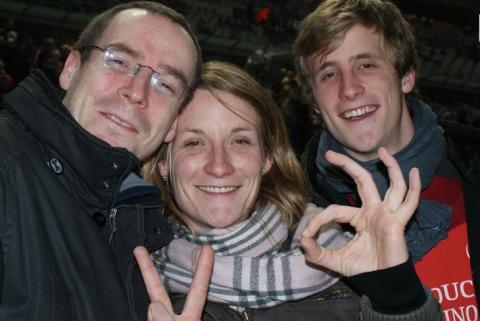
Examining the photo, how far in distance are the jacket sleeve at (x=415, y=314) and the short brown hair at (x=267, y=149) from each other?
0.61 meters

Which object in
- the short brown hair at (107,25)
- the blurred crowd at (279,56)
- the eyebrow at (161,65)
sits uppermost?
the short brown hair at (107,25)

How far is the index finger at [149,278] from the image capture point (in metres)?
1.77

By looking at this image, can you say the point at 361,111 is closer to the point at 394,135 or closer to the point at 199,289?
the point at 394,135

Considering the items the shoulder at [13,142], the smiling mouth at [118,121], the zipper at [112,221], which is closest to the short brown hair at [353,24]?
the smiling mouth at [118,121]

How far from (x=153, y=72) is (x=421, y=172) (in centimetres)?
125

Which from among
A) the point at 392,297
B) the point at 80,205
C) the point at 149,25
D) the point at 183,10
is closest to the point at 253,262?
the point at 392,297

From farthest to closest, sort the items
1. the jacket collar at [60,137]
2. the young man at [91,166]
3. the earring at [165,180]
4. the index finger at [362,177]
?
1. the earring at [165,180]
2. the index finger at [362,177]
3. the jacket collar at [60,137]
4. the young man at [91,166]

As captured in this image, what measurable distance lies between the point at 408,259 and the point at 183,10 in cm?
1778

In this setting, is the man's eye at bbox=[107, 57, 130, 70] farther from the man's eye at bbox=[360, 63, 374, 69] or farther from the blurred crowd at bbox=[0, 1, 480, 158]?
the blurred crowd at bbox=[0, 1, 480, 158]

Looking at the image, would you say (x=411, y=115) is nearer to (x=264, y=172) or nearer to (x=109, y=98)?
(x=264, y=172)

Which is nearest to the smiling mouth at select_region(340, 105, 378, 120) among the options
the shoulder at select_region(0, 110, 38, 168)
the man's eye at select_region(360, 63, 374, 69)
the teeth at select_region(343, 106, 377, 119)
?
the teeth at select_region(343, 106, 377, 119)

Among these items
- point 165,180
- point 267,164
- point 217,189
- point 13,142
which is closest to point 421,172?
point 267,164

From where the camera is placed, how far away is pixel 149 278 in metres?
1.78

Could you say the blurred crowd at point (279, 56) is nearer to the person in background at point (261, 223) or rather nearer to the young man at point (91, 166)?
the person in background at point (261, 223)
